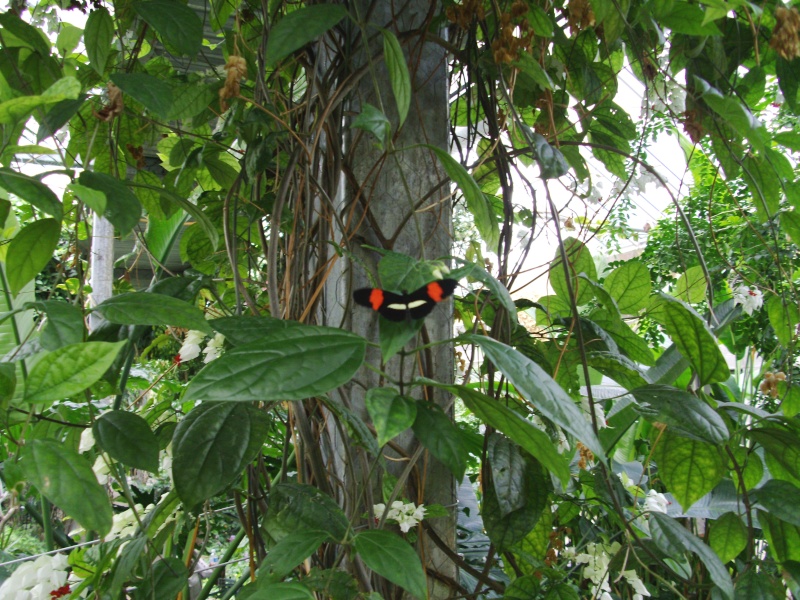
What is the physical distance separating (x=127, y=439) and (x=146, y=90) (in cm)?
36

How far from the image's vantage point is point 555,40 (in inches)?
36.4

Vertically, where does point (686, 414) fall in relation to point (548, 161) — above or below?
below

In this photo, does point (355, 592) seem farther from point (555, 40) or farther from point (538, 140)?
point (555, 40)

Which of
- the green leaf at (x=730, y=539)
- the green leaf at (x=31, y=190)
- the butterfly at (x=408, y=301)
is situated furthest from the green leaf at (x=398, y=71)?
the green leaf at (x=730, y=539)

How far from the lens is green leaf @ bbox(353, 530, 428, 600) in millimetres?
547

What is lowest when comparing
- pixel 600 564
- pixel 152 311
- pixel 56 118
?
pixel 600 564

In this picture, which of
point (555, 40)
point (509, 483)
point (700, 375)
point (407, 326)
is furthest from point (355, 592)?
point (555, 40)

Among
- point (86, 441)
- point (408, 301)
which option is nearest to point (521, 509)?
point (408, 301)

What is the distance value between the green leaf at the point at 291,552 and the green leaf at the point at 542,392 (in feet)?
0.82

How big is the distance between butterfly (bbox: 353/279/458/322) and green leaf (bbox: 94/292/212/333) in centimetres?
16

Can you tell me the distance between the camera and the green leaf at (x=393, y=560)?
0.55 m

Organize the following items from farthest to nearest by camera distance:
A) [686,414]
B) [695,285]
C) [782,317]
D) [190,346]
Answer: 1. [695,285]
2. [782,317]
3. [190,346]
4. [686,414]

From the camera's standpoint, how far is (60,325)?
55cm

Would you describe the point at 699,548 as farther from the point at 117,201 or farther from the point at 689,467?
the point at 117,201
